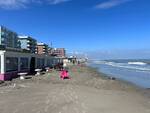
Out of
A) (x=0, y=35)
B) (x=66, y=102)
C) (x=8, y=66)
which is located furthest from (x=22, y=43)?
(x=66, y=102)

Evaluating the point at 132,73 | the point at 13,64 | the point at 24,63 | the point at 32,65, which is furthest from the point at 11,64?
the point at 132,73

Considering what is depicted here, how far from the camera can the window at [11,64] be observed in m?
28.9

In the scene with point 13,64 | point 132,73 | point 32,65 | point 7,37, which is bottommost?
point 132,73

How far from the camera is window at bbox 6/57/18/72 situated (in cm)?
2886

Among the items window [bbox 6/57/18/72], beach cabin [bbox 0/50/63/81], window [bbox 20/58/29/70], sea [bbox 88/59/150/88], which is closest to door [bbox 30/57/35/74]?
beach cabin [bbox 0/50/63/81]

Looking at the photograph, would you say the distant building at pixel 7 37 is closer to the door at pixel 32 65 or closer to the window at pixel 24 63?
the door at pixel 32 65

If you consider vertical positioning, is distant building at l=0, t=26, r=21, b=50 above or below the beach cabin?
above

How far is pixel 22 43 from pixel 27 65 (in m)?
94.8

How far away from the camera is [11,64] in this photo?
30203 mm

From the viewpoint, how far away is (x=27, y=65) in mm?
37406

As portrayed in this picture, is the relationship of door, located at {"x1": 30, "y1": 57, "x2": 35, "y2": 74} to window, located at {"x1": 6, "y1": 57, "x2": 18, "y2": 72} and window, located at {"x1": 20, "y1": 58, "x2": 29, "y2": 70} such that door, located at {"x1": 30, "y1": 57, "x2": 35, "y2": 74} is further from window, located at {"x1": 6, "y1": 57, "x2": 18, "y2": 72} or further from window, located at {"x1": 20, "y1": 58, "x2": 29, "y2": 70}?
window, located at {"x1": 6, "y1": 57, "x2": 18, "y2": 72}

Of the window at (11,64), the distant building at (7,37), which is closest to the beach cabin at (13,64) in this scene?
the window at (11,64)

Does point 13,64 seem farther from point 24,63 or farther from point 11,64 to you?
point 24,63

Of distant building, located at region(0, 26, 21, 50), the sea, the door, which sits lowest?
the sea
